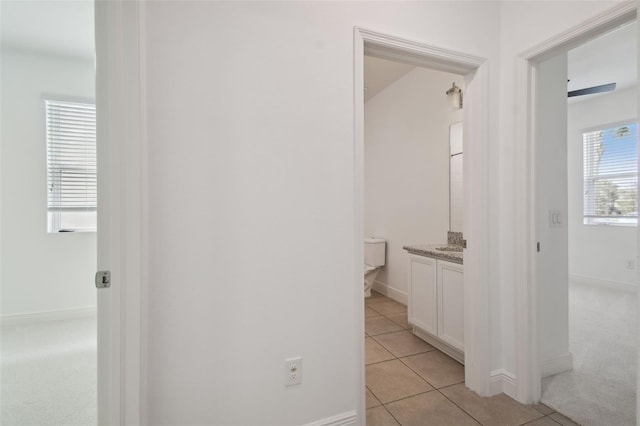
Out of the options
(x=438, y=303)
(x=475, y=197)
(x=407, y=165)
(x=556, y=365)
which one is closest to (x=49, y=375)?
(x=438, y=303)

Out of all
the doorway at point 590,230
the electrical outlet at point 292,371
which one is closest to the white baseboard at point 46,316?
the electrical outlet at point 292,371

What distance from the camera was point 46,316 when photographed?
10.2ft

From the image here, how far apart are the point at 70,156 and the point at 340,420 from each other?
3820 mm

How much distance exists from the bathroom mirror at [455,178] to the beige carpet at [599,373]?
4.56 feet

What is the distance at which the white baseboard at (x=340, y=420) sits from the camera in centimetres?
147

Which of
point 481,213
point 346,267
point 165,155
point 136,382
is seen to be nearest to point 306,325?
point 346,267

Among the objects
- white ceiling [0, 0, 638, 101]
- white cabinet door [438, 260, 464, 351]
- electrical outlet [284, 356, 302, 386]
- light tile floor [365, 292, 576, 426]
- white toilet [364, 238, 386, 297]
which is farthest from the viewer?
white toilet [364, 238, 386, 297]

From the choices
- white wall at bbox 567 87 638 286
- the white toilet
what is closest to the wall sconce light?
the white toilet

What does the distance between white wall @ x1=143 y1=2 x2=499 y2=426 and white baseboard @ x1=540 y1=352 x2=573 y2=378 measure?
1.53m

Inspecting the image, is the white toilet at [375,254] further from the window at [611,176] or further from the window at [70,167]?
the window at [611,176]

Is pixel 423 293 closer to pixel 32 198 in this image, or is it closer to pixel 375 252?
pixel 375 252

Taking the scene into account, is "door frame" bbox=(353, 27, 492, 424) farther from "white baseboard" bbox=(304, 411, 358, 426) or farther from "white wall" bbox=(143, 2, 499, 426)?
"white baseboard" bbox=(304, 411, 358, 426)

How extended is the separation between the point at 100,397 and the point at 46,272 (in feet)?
9.66

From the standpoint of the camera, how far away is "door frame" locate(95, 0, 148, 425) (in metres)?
1.09
